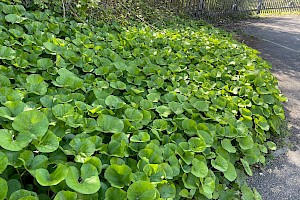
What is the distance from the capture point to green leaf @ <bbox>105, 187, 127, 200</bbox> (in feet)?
4.31

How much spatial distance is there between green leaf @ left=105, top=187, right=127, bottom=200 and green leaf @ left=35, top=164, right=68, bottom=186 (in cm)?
21

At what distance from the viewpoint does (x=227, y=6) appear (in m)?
9.70

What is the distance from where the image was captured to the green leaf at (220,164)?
189 centimetres

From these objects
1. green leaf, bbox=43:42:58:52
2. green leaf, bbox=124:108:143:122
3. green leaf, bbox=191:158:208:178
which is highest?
green leaf, bbox=43:42:58:52

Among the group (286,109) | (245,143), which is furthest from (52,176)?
(286,109)

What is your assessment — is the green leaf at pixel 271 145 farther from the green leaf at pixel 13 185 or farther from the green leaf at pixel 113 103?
the green leaf at pixel 13 185

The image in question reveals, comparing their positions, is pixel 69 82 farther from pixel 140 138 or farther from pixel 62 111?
pixel 140 138

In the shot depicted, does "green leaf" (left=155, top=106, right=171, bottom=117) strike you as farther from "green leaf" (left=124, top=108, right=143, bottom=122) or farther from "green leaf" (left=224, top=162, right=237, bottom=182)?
"green leaf" (left=224, top=162, right=237, bottom=182)

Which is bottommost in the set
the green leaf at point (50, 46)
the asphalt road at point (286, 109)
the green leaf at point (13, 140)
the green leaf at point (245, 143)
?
the asphalt road at point (286, 109)

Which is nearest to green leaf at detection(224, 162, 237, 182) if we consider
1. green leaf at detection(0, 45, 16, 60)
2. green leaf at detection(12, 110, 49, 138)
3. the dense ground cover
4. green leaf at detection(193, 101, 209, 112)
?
the dense ground cover

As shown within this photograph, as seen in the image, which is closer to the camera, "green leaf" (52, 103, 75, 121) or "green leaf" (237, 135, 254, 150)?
"green leaf" (52, 103, 75, 121)

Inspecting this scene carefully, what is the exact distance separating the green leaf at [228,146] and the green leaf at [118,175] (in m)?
0.91

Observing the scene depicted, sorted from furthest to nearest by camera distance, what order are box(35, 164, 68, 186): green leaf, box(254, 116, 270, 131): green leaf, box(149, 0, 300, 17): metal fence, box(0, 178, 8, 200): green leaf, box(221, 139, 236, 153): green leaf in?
box(149, 0, 300, 17): metal fence → box(254, 116, 270, 131): green leaf → box(221, 139, 236, 153): green leaf → box(35, 164, 68, 186): green leaf → box(0, 178, 8, 200): green leaf

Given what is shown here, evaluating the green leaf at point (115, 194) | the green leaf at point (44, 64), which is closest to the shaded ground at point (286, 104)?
the green leaf at point (115, 194)
